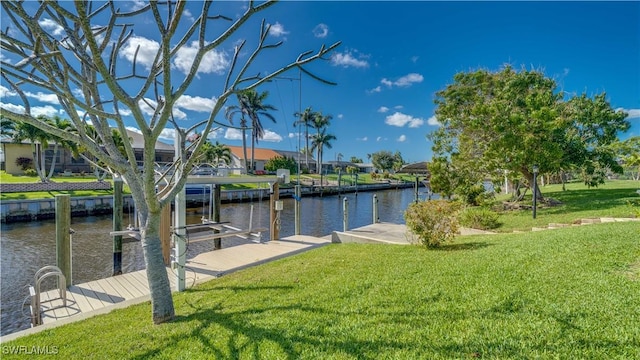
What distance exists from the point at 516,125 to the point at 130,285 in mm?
14654

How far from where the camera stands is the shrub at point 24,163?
31.8 metres

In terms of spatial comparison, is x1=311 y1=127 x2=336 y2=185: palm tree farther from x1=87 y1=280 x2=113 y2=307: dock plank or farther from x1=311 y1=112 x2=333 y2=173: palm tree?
x1=87 y1=280 x2=113 y2=307: dock plank

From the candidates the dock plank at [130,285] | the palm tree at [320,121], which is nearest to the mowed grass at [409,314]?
the dock plank at [130,285]

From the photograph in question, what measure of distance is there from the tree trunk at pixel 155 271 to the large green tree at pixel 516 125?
44.3ft

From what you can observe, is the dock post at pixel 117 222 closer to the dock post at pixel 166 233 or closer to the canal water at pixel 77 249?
the dock post at pixel 166 233

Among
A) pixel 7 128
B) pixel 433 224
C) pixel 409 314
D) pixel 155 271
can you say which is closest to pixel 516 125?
pixel 433 224

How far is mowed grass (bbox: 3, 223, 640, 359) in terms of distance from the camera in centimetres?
270

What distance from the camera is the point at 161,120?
361 centimetres

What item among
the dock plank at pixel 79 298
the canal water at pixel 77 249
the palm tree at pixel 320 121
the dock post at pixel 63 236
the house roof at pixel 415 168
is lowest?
the canal water at pixel 77 249

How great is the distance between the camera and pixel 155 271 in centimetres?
410

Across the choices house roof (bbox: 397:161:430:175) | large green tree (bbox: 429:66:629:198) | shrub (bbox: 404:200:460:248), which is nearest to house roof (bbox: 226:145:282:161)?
house roof (bbox: 397:161:430:175)

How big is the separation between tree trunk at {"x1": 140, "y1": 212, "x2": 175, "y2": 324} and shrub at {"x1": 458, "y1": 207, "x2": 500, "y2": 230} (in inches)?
403

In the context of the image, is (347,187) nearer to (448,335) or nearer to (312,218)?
(312,218)

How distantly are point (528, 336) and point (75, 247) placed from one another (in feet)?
50.4
